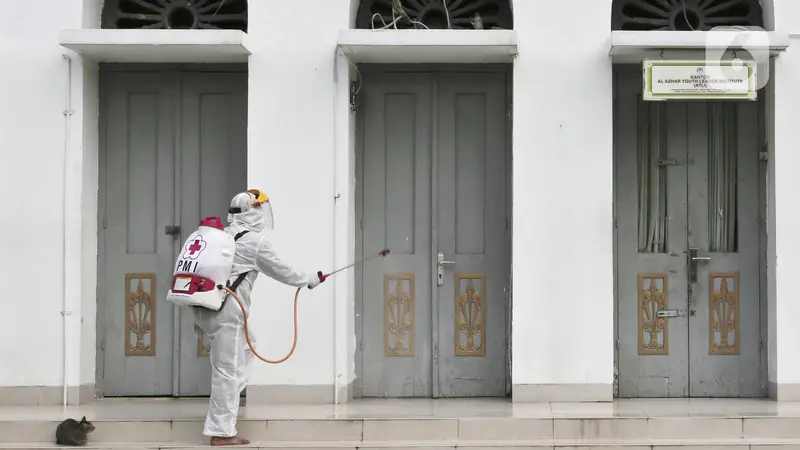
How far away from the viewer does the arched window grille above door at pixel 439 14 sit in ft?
37.4

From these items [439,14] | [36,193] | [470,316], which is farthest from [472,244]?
[36,193]

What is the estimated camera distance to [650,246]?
11.4 meters

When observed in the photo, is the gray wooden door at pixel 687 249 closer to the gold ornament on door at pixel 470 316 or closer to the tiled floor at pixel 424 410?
the tiled floor at pixel 424 410

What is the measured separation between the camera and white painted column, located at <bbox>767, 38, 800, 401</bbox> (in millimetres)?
10781

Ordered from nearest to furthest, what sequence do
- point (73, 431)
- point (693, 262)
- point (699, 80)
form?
point (73, 431)
point (699, 80)
point (693, 262)

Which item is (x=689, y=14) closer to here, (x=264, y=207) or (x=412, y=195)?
(x=412, y=195)

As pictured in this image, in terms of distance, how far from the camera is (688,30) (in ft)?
37.3

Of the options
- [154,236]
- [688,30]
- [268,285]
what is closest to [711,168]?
[688,30]

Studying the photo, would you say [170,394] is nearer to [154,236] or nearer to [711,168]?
[154,236]

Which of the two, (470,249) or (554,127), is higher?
(554,127)

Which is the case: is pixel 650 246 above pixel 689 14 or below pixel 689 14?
below

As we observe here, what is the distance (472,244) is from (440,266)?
0.38 m

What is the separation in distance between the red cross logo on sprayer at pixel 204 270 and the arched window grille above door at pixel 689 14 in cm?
460

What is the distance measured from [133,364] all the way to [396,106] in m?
3.55
